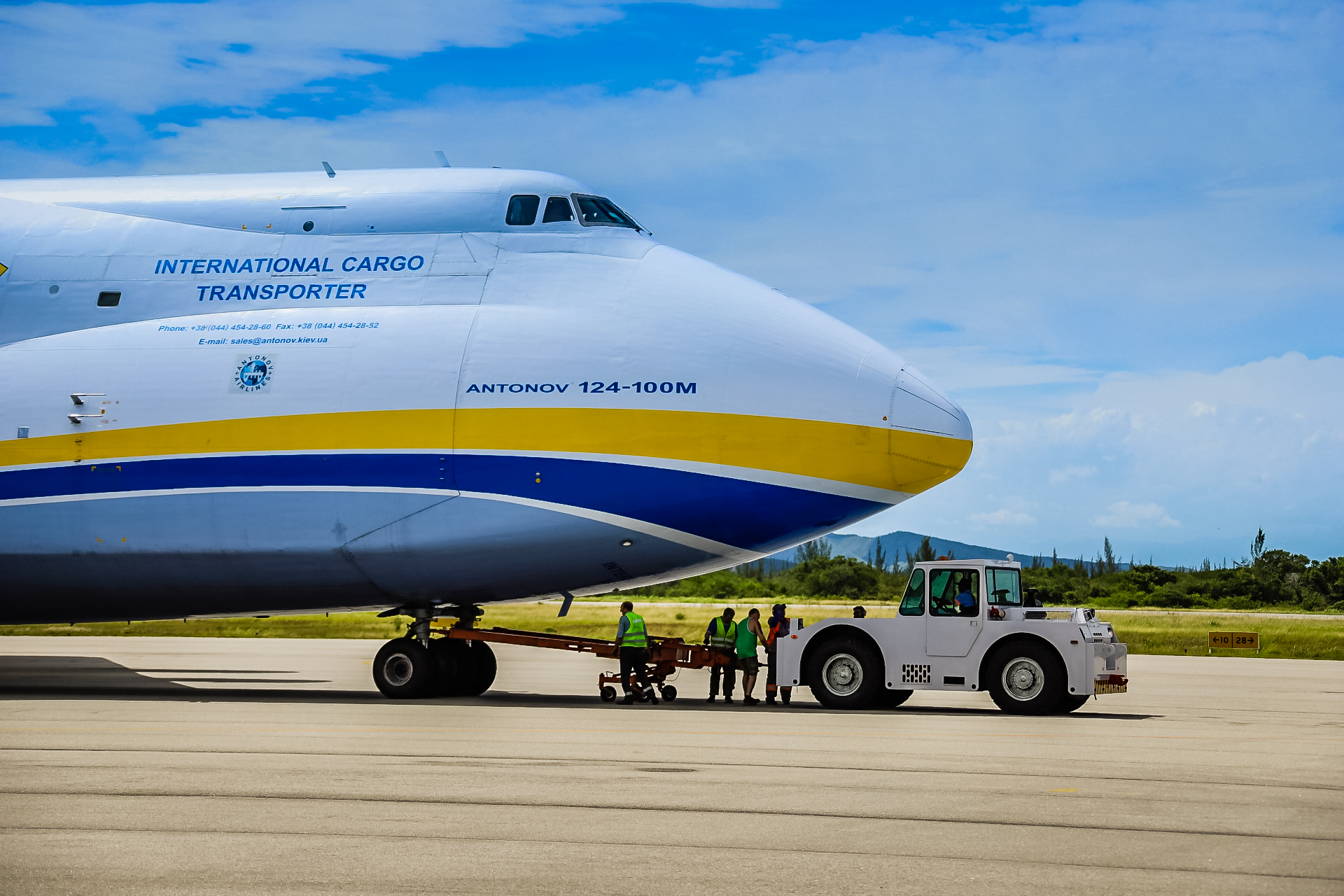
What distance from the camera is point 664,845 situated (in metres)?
8.37

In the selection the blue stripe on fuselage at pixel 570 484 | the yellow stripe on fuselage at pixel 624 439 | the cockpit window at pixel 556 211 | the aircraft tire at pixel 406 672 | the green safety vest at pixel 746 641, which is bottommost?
the aircraft tire at pixel 406 672

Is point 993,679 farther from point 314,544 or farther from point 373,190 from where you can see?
point 373,190

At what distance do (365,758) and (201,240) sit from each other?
36.9 ft

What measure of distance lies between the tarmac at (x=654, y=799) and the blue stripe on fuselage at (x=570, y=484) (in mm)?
2684

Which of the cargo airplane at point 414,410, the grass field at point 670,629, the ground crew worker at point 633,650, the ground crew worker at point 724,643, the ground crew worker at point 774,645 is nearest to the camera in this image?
the cargo airplane at point 414,410

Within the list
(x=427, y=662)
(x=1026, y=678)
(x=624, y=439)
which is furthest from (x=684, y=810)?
(x=427, y=662)

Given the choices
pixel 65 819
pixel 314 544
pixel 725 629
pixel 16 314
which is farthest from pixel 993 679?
pixel 16 314

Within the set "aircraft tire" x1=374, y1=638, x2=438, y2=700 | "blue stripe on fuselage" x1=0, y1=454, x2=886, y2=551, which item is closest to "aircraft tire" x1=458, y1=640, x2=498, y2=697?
"aircraft tire" x1=374, y1=638, x2=438, y2=700

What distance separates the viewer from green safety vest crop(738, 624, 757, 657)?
69.3ft

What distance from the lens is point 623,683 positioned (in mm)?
20906

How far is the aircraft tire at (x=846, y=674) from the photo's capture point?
64.5ft

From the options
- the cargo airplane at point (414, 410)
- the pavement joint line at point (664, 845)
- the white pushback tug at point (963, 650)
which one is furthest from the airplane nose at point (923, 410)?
the pavement joint line at point (664, 845)

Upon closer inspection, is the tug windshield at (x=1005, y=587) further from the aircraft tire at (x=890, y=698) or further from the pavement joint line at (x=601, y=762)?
the pavement joint line at (x=601, y=762)

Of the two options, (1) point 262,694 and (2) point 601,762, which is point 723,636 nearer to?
(1) point 262,694
